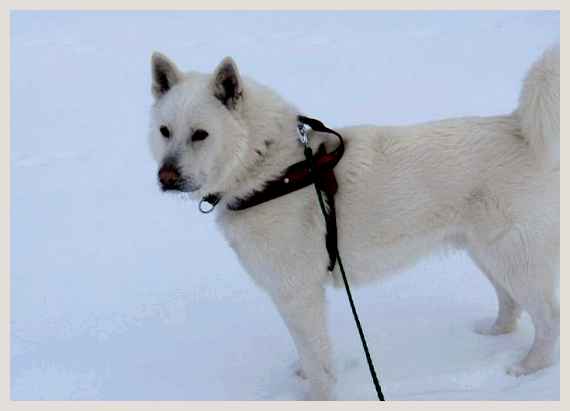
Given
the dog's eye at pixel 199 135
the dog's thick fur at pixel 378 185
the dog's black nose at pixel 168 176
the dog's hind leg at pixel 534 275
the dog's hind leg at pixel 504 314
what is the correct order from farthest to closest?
the dog's hind leg at pixel 504 314, the dog's hind leg at pixel 534 275, the dog's thick fur at pixel 378 185, the dog's eye at pixel 199 135, the dog's black nose at pixel 168 176

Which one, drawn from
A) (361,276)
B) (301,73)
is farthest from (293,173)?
(301,73)

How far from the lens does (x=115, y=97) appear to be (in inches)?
410

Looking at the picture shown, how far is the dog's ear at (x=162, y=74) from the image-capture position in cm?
334

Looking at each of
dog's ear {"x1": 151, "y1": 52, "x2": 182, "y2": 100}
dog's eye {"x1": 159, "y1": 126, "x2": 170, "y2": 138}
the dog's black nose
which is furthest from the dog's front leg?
dog's ear {"x1": 151, "y1": 52, "x2": 182, "y2": 100}

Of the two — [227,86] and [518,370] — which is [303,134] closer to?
[227,86]

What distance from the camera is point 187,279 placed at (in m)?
5.11

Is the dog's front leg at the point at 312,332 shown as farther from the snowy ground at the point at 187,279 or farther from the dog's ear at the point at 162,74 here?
the dog's ear at the point at 162,74

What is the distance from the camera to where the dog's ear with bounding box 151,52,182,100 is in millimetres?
3344

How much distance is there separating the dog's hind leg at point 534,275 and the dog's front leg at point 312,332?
1.11 m

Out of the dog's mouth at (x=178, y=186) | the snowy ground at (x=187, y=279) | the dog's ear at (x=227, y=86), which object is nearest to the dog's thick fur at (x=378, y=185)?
the dog's ear at (x=227, y=86)

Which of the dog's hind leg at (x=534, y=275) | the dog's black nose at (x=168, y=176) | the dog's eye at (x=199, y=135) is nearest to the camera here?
the dog's black nose at (x=168, y=176)

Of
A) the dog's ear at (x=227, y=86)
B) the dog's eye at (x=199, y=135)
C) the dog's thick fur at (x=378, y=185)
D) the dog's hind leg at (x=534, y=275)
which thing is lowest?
the dog's hind leg at (x=534, y=275)

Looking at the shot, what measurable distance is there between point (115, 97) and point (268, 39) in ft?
14.2

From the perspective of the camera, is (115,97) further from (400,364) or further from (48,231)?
(400,364)
